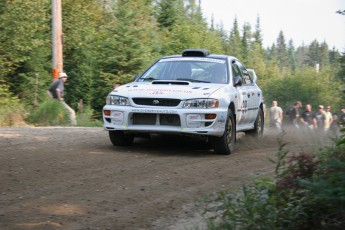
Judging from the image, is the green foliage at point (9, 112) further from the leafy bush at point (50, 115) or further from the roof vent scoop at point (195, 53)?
the roof vent scoop at point (195, 53)

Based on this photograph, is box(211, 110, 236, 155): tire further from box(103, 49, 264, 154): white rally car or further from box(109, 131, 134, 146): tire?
box(109, 131, 134, 146): tire

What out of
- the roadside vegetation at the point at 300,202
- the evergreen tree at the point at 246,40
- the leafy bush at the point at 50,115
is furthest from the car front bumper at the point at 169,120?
the evergreen tree at the point at 246,40

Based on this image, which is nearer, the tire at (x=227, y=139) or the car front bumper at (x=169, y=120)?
the car front bumper at (x=169, y=120)

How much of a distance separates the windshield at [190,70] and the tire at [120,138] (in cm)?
112

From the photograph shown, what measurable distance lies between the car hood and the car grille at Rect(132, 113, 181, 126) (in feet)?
1.00

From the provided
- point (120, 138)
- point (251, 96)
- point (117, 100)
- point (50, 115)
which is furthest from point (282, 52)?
point (117, 100)

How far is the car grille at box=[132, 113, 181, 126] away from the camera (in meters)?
9.52

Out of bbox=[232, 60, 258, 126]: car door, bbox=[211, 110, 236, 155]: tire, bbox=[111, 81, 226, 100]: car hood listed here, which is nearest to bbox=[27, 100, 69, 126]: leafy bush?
bbox=[232, 60, 258, 126]: car door

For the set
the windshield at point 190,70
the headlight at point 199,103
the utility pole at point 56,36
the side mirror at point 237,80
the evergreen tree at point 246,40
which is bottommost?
the headlight at point 199,103

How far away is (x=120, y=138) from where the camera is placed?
1030cm

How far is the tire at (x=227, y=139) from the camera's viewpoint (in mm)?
9742

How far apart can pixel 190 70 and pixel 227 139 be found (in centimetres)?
156

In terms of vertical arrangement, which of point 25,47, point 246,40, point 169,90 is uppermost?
point 246,40

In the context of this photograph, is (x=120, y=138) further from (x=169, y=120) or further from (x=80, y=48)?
(x=80, y=48)
